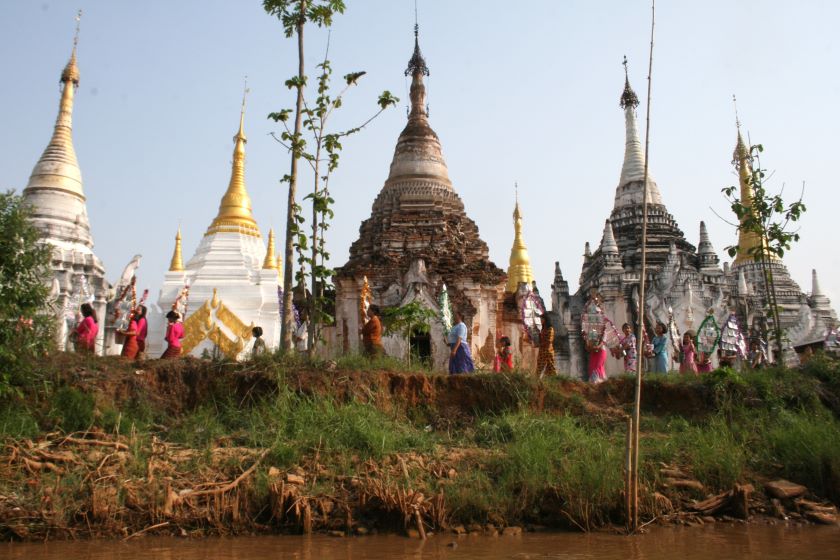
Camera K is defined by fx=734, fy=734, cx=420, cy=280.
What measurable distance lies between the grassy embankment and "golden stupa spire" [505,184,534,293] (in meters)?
18.9

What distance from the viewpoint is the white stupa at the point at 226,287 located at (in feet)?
77.4

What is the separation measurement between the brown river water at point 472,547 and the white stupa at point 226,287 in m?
15.9

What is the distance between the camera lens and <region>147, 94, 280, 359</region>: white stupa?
23.6m

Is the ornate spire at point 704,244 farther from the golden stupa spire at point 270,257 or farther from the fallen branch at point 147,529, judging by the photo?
the fallen branch at point 147,529

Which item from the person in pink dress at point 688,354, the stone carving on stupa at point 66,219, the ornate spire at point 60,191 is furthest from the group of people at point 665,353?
the ornate spire at point 60,191

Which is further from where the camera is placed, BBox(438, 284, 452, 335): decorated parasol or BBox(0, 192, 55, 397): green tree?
BBox(438, 284, 452, 335): decorated parasol

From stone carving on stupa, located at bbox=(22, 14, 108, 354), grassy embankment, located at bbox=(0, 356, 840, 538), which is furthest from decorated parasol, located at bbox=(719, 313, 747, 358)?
stone carving on stupa, located at bbox=(22, 14, 108, 354)

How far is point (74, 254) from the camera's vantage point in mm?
25562

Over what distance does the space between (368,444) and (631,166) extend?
977 inches

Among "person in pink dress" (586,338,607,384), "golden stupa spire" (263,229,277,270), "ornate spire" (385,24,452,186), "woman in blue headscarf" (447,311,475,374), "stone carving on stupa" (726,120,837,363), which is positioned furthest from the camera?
"golden stupa spire" (263,229,277,270)

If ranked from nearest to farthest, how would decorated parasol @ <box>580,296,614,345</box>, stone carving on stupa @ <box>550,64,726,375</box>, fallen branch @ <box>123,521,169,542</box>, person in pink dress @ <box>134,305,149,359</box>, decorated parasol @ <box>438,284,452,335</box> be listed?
fallen branch @ <box>123,521,169,542</box>, person in pink dress @ <box>134,305,149,359</box>, decorated parasol @ <box>580,296,614,345</box>, decorated parasol @ <box>438,284,452,335</box>, stone carving on stupa @ <box>550,64,726,375</box>

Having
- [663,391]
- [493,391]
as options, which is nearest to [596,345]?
[663,391]

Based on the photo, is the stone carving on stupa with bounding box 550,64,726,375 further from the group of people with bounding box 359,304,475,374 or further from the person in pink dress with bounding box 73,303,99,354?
the person in pink dress with bounding box 73,303,99,354

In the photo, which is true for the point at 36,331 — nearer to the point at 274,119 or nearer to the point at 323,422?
the point at 323,422
